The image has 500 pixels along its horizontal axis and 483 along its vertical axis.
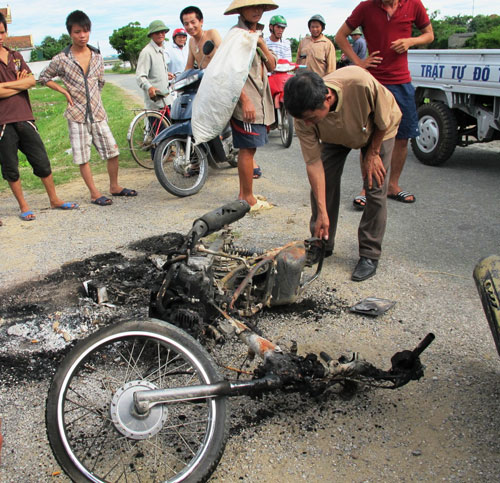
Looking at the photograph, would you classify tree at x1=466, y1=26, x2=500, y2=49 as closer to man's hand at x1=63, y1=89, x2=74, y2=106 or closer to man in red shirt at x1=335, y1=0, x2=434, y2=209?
man in red shirt at x1=335, y1=0, x2=434, y2=209

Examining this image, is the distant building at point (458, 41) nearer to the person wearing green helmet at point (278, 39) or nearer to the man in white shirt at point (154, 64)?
the person wearing green helmet at point (278, 39)

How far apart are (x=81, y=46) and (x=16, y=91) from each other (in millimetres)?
A: 877

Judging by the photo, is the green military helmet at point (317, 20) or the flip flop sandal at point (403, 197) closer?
the flip flop sandal at point (403, 197)

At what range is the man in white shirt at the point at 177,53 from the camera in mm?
8305

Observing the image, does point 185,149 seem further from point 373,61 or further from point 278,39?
point 278,39

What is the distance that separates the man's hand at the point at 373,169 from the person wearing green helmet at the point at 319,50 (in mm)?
4646

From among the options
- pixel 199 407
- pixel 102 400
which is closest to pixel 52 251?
pixel 102 400

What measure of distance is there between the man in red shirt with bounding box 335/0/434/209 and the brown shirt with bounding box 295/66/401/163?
1.63 m

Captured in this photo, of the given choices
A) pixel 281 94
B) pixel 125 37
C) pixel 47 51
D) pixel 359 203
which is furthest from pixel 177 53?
pixel 47 51

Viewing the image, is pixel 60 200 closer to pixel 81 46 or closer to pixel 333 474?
pixel 81 46

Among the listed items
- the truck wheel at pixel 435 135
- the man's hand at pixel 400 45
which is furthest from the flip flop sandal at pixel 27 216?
the truck wheel at pixel 435 135

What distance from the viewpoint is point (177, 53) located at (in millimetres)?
8328

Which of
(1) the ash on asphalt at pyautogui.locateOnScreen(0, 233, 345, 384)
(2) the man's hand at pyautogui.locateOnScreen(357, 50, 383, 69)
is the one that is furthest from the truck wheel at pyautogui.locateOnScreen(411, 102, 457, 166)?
(1) the ash on asphalt at pyautogui.locateOnScreen(0, 233, 345, 384)

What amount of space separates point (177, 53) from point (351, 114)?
577 cm
